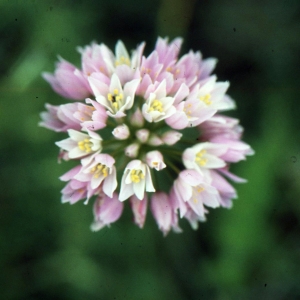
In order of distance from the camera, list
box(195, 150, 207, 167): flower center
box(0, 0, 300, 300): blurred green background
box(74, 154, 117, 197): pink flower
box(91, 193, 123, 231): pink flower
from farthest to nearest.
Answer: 1. box(0, 0, 300, 300): blurred green background
2. box(195, 150, 207, 167): flower center
3. box(91, 193, 123, 231): pink flower
4. box(74, 154, 117, 197): pink flower

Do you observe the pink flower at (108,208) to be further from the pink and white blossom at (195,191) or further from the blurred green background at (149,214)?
the blurred green background at (149,214)

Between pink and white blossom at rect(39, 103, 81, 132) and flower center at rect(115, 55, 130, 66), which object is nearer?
pink and white blossom at rect(39, 103, 81, 132)

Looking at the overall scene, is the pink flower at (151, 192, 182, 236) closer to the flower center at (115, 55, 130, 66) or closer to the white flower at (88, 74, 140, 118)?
the white flower at (88, 74, 140, 118)

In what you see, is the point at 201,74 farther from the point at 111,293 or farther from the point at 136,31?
the point at 111,293

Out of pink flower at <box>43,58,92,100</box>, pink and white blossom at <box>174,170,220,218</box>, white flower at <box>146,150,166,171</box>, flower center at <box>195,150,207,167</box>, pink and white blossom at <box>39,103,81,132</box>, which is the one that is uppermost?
pink flower at <box>43,58,92,100</box>

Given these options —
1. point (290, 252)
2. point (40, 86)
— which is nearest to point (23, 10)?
A: point (40, 86)

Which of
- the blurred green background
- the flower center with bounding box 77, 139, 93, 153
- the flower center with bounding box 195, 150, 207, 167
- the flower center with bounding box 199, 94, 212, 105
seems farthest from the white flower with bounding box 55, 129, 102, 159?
the blurred green background

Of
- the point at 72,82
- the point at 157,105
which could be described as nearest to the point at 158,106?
the point at 157,105

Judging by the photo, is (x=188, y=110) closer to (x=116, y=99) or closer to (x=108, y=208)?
(x=116, y=99)
